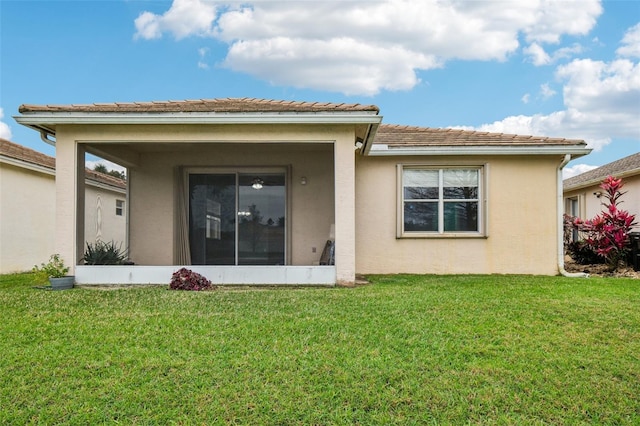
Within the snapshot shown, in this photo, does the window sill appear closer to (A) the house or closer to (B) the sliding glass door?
(A) the house

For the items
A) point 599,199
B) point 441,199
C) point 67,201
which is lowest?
point 67,201

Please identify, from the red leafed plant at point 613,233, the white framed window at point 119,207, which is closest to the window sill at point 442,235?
the red leafed plant at point 613,233

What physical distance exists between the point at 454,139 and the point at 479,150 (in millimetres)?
745

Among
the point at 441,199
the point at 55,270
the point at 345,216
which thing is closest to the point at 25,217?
the point at 55,270

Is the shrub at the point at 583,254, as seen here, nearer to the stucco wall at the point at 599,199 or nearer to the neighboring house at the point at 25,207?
the stucco wall at the point at 599,199

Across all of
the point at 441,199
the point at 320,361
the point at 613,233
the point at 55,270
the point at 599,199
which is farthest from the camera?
the point at 599,199

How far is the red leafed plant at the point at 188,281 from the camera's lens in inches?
303

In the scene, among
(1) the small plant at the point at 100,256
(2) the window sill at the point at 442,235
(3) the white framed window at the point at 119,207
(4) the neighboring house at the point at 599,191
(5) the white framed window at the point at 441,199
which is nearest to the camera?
(1) the small plant at the point at 100,256

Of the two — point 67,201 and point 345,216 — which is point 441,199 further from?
point 67,201

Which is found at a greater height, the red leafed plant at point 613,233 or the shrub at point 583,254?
the red leafed plant at point 613,233

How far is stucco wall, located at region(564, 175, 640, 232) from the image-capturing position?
14867 mm

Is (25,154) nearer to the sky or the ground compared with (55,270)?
nearer to the sky

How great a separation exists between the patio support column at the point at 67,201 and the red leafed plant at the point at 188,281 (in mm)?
2016

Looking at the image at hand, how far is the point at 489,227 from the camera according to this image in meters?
10.4
